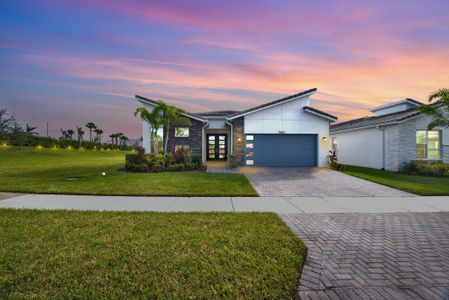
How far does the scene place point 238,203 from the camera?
234 inches

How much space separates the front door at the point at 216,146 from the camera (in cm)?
1970

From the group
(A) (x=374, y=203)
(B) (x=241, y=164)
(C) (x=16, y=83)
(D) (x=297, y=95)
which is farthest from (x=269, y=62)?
(C) (x=16, y=83)

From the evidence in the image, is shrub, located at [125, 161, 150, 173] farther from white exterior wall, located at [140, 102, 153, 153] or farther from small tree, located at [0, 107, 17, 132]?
small tree, located at [0, 107, 17, 132]

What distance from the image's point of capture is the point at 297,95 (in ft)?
48.5

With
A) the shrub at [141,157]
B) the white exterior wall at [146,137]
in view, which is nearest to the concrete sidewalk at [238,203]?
the shrub at [141,157]

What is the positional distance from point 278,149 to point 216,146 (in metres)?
6.65

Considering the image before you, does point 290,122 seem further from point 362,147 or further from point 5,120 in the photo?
point 5,120

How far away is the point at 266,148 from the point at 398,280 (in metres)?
13.1

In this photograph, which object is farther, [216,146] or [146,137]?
[216,146]

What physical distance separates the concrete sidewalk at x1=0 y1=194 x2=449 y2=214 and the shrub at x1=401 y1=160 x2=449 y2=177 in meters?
7.55

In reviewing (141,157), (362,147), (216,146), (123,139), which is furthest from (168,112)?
(123,139)

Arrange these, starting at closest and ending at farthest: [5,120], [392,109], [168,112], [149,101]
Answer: [168,112] → [149,101] → [392,109] → [5,120]

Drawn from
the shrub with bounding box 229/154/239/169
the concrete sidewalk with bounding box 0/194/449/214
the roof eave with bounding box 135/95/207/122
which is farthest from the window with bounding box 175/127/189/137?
the concrete sidewalk with bounding box 0/194/449/214

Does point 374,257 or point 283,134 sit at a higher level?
point 283,134
